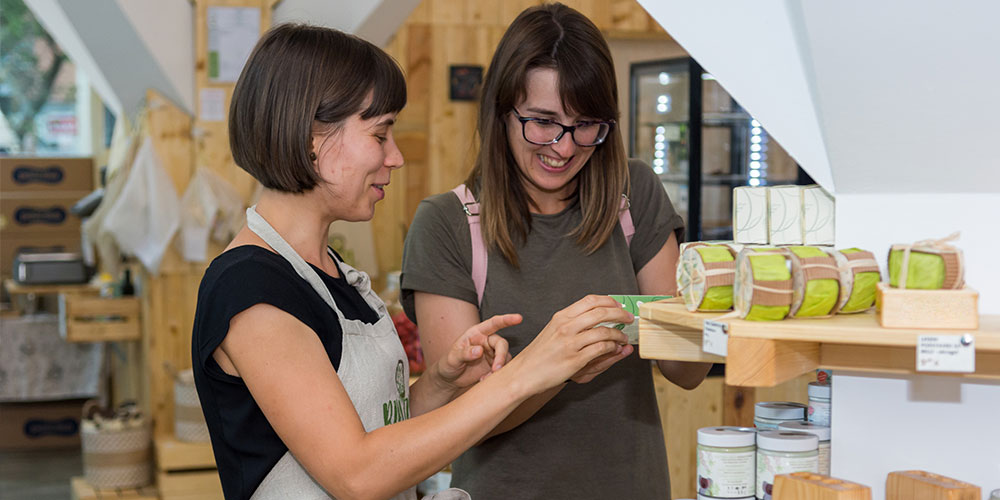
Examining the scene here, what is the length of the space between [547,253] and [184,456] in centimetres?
325

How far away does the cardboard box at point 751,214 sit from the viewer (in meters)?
1.55

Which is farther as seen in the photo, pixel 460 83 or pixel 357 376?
pixel 460 83

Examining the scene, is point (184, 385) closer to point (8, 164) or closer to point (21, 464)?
point (21, 464)

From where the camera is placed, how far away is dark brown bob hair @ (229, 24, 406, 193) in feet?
4.60

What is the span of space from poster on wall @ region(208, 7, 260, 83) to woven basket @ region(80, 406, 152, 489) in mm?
1692

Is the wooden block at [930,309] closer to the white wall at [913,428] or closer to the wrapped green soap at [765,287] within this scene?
the wrapped green soap at [765,287]

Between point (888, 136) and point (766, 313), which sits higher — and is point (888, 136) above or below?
above

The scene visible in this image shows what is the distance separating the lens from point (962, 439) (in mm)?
1393

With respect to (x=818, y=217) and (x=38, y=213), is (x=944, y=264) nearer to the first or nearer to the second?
(x=818, y=217)

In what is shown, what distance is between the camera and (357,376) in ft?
4.75

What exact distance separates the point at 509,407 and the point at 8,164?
6.68m

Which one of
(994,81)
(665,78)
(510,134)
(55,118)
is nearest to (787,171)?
(665,78)

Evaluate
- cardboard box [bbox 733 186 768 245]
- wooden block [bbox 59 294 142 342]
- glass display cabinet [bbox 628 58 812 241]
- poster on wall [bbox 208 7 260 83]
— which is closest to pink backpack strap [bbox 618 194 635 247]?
cardboard box [bbox 733 186 768 245]

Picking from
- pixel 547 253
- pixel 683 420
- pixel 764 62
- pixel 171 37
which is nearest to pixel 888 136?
pixel 764 62
